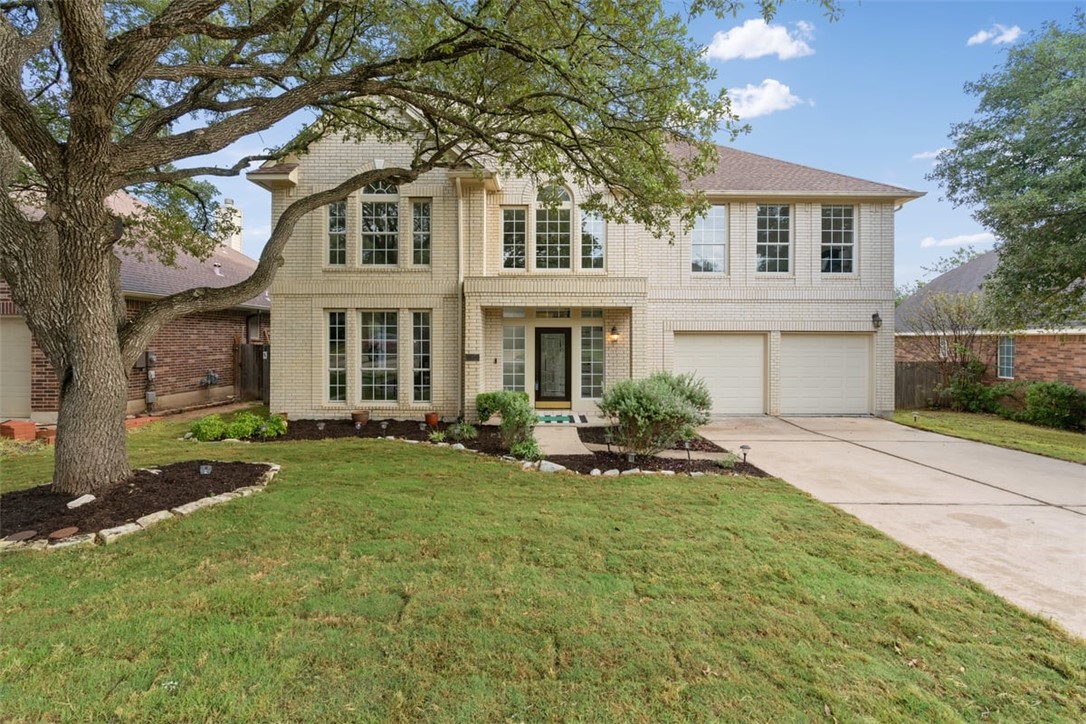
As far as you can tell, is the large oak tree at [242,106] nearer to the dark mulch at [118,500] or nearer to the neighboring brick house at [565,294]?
the dark mulch at [118,500]

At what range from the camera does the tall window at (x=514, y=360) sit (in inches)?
458

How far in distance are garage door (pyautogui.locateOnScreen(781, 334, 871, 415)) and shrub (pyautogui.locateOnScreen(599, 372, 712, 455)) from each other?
623cm

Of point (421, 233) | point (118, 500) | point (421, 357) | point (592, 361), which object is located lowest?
point (118, 500)

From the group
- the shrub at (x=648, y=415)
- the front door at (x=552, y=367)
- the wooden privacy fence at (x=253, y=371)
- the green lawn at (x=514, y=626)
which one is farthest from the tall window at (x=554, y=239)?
the wooden privacy fence at (x=253, y=371)

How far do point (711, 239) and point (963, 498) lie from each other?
8.01 meters

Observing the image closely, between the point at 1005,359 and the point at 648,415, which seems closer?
the point at 648,415

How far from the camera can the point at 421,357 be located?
1088cm

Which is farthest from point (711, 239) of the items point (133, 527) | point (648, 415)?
point (133, 527)

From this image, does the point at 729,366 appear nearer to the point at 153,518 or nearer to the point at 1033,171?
the point at 1033,171

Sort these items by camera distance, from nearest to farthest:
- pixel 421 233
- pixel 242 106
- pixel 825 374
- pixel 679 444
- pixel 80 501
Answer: pixel 80 501
pixel 242 106
pixel 679 444
pixel 421 233
pixel 825 374

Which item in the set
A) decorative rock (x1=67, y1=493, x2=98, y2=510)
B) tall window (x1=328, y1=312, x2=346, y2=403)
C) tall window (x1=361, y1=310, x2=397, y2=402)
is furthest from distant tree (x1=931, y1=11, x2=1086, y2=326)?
decorative rock (x1=67, y1=493, x2=98, y2=510)

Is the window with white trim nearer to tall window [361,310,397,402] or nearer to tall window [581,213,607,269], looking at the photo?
tall window [361,310,397,402]

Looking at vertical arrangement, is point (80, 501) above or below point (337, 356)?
below

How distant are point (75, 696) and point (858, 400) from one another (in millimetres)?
14093
